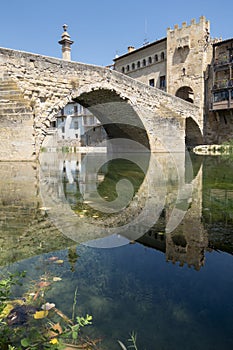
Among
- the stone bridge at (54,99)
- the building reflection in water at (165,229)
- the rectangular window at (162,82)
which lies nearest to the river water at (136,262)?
the building reflection in water at (165,229)

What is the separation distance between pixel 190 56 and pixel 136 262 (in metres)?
24.9

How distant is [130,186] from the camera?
5.45 metres

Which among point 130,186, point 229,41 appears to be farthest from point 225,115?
point 130,186

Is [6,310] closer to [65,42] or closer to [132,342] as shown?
[132,342]

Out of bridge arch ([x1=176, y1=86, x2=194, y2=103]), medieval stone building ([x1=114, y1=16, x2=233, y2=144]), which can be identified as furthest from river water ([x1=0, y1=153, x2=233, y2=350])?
bridge arch ([x1=176, y1=86, x2=194, y2=103])

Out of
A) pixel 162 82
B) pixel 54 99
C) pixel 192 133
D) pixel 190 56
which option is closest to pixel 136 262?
pixel 54 99

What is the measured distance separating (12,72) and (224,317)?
32.2 feet

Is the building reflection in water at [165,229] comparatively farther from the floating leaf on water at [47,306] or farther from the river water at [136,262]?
the floating leaf on water at [47,306]

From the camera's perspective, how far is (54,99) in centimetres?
1045

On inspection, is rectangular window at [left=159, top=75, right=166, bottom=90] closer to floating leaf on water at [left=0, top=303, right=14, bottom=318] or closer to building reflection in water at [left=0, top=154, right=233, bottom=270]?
building reflection in water at [left=0, top=154, right=233, bottom=270]

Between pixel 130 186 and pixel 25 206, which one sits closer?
pixel 25 206

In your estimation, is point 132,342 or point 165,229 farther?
point 165,229

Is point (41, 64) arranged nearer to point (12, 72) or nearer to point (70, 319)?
point (12, 72)

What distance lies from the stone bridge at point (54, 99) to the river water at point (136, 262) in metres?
6.03
